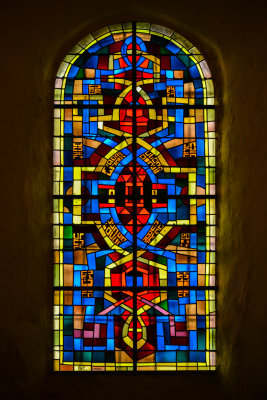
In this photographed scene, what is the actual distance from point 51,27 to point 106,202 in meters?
1.48

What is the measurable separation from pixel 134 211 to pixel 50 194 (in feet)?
Answer: 2.31

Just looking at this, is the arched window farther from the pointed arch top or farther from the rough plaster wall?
the rough plaster wall

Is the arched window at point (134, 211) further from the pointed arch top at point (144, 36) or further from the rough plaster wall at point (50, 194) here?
the rough plaster wall at point (50, 194)

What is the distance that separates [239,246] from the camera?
5227 millimetres

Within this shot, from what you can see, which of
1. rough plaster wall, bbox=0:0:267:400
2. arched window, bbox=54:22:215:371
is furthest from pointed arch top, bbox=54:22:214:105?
rough plaster wall, bbox=0:0:267:400

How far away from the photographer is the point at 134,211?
572 cm

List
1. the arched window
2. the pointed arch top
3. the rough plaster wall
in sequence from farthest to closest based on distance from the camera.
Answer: the pointed arch top, the arched window, the rough plaster wall

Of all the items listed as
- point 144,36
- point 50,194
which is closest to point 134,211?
point 50,194

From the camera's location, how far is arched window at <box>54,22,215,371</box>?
5602 mm

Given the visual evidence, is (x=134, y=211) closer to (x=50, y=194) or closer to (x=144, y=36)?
(x=50, y=194)

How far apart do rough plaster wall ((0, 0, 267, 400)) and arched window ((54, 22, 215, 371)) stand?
14cm

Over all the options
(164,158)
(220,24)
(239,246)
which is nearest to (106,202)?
(164,158)

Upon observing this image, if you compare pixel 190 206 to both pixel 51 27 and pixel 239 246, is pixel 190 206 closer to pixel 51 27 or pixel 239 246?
pixel 239 246

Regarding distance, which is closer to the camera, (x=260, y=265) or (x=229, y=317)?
(x=260, y=265)
